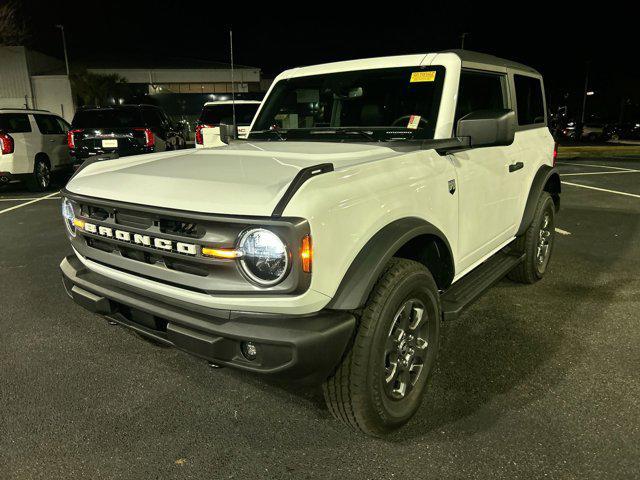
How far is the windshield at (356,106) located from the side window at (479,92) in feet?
0.82

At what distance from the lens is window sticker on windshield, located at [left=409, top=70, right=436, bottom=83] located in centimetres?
312

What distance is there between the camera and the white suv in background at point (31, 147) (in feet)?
31.1

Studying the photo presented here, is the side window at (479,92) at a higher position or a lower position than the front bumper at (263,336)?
higher

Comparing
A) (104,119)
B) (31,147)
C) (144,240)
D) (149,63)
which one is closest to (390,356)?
(144,240)

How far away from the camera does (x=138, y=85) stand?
137 feet

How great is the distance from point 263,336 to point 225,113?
9780 mm

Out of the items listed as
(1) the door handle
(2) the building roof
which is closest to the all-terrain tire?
(1) the door handle

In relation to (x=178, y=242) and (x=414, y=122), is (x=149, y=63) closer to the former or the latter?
(x=414, y=122)

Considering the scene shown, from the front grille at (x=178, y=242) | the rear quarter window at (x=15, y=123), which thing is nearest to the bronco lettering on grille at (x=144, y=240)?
the front grille at (x=178, y=242)

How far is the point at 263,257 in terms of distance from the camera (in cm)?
198

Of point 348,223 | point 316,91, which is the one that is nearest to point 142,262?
point 348,223

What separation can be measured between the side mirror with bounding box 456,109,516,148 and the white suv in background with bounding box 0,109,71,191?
372 inches

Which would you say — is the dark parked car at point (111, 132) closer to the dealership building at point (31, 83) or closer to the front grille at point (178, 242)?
the front grille at point (178, 242)

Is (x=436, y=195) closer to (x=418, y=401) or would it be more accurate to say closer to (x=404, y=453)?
(x=418, y=401)
